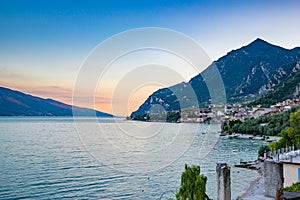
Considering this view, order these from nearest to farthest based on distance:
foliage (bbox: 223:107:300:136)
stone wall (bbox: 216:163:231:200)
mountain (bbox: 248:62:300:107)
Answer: stone wall (bbox: 216:163:231:200)
foliage (bbox: 223:107:300:136)
mountain (bbox: 248:62:300:107)

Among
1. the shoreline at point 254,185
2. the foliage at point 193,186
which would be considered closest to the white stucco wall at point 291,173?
the shoreline at point 254,185

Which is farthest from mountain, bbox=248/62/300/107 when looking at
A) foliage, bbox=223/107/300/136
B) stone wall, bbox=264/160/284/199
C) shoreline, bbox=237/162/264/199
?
stone wall, bbox=264/160/284/199

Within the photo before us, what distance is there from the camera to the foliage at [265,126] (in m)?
61.6

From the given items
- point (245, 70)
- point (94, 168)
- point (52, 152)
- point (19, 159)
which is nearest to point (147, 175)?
point (94, 168)

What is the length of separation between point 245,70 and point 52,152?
160 meters

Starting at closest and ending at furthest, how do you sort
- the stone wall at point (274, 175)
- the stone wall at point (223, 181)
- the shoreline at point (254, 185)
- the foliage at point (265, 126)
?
the stone wall at point (223, 181) → the stone wall at point (274, 175) → the shoreline at point (254, 185) → the foliage at point (265, 126)

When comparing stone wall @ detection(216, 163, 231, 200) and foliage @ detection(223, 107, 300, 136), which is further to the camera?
foliage @ detection(223, 107, 300, 136)

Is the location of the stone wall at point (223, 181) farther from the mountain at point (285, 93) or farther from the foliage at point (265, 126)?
the mountain at point (285, 93)

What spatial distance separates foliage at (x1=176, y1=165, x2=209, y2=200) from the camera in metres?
8.13

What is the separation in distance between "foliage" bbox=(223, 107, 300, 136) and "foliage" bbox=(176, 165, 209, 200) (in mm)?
52175

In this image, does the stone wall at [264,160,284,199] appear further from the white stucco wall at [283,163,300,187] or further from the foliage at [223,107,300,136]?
the foliage at [223,107,300,136]

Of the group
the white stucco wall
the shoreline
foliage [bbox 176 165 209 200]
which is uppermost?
foliage [bbox 176 165 209 200]

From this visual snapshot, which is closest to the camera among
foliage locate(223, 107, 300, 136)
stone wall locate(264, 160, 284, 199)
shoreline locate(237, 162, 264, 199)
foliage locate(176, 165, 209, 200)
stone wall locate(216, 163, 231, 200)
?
stone wall locate(216, 163, 231, 200)

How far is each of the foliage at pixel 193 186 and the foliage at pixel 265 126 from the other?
52.2m
